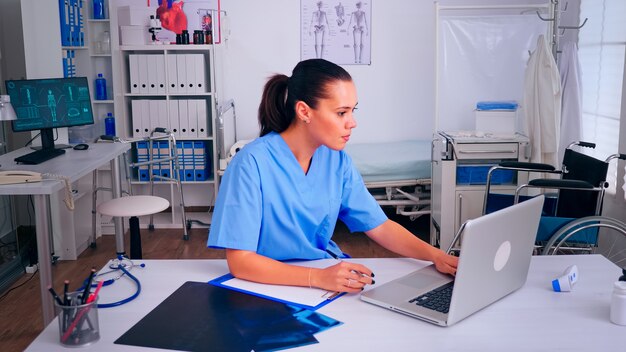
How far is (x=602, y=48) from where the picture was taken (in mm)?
4199

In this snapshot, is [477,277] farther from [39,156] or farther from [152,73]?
[152,73]

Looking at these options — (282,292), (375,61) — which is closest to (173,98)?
(375,61)

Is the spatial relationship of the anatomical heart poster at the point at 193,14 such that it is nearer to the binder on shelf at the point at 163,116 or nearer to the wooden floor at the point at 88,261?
the binder on shelf at the point at 163,116

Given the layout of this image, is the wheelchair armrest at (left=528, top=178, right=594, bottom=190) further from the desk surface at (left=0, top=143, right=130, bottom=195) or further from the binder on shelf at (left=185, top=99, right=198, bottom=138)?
the binder on shelf at (left=185, top=99, right=198, bottom=138)

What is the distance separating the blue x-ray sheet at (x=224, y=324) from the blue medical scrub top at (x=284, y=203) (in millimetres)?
201

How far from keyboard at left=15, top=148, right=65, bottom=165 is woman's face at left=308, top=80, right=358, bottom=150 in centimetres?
207

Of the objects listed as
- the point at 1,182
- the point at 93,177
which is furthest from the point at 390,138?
the point at 1,182

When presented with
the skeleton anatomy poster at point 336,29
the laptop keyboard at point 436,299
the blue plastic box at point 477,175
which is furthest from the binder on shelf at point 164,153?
the laptop keyboard at point 436,299

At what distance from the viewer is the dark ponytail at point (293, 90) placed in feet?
5.85

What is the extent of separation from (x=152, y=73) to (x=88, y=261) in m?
1.48

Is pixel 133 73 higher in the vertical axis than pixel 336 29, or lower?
lower

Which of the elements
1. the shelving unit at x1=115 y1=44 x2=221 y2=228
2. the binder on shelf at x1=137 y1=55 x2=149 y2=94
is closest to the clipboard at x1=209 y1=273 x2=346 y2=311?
the shelving unit at x1=115 y1=44 x2=221 y2=228

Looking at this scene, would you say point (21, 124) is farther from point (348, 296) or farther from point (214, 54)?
point (348, 296)

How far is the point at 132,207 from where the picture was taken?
3.55m
